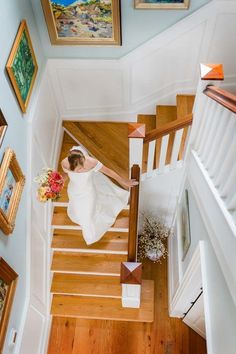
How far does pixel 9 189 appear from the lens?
2936 millimetres

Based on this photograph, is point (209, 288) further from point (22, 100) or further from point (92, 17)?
point (92, 17)

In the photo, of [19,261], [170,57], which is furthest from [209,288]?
[170,57]

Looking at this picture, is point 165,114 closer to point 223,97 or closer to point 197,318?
point 223,97

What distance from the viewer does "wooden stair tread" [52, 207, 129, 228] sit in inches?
171

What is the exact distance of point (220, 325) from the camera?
7.82ft

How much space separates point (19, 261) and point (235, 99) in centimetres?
232

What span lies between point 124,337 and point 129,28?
11.7ft

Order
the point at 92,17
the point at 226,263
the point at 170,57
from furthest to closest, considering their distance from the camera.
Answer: the point at 170,57, the point at 92,17, the point at 226,263

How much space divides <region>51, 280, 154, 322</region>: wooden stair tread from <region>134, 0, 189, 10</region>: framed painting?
10.9 feet

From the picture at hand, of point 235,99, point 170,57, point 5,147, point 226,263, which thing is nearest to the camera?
point 235,99

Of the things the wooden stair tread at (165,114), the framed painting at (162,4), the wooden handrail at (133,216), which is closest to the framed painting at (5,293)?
the wooden handrail at (133,216)

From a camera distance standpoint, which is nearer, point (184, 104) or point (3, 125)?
point (3, 125)

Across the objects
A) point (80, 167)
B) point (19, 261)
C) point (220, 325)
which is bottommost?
point (220, 325)

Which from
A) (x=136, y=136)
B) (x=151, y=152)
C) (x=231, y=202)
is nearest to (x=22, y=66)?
(x=136, y=136)
